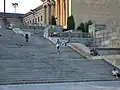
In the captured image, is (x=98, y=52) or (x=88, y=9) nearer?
(x=98, y=52)

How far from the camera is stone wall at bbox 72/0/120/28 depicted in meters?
53.4

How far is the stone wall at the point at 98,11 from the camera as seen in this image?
175 ft

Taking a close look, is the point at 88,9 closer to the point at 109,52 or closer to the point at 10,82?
the point at 109,52

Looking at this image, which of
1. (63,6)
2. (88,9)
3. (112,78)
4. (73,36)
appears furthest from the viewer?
(63,6)

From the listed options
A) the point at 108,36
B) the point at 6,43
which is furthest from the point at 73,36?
the point at 6,43

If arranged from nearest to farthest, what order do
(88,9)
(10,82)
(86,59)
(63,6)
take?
(10,82) < (86,59) < (88,9) < (63,6)

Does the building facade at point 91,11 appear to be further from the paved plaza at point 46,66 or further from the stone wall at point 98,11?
the paved plaza at point 46,66

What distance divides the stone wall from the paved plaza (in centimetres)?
2075

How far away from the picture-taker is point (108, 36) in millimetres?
36281

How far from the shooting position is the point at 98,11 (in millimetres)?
55125

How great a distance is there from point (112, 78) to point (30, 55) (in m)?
8.23

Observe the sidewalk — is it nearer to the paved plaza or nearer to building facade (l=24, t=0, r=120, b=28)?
the paved plaza

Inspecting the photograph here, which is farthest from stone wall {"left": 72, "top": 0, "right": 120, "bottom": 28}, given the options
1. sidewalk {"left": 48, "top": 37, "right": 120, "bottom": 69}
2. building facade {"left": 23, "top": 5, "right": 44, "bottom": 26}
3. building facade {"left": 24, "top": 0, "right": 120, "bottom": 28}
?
building facade {"left": 23, "top": 5, "right": 44, "bottom": 26}

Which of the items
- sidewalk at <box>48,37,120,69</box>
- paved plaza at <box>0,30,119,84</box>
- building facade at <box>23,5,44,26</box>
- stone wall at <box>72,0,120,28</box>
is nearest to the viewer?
paved plaza at <box>0,30,119,84</box>
